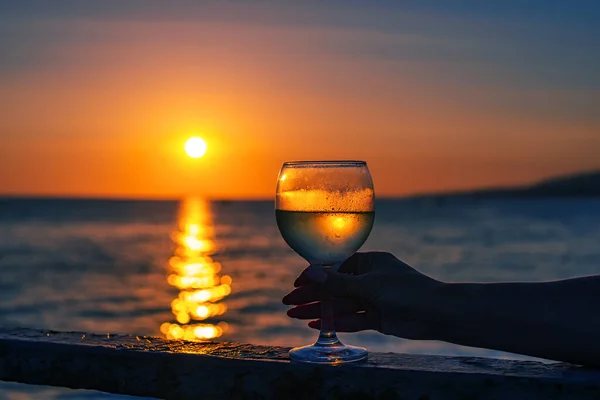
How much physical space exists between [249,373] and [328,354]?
197mm

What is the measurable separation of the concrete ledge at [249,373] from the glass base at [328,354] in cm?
3

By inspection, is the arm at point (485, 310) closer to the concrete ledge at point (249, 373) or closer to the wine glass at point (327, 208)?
the concrete ledge at point (249, 373)

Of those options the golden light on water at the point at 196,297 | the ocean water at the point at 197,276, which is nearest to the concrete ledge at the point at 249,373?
the ocean water at the point at 197,276

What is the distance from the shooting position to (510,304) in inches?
57.8

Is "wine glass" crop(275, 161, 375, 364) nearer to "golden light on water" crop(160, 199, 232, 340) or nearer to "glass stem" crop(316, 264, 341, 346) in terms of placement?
"glass stem" crop(316, 264, 341, 346)

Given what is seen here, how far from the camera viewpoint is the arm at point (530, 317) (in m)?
1.43

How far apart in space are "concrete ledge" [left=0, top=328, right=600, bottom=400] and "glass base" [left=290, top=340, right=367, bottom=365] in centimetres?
3

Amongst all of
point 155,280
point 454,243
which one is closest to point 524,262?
point 454,243

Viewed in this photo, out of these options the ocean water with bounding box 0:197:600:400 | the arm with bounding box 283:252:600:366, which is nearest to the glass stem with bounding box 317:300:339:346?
the arm with bounding box 283:252:600:366

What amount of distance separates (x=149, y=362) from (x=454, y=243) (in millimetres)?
41537

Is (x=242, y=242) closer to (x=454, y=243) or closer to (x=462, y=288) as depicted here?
(x=454, y=243)

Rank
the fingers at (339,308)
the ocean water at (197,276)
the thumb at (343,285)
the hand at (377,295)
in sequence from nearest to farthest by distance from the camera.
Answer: the hand at (377,295)
the thumb at (343,285)
the fingers at (339,308)
the ocean water at (197,276)

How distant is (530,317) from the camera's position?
1447 millimetres

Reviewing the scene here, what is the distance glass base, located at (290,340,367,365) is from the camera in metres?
1.62
